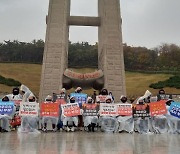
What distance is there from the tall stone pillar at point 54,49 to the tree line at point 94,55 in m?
35.3

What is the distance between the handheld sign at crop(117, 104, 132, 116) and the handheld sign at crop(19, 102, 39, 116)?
275cm

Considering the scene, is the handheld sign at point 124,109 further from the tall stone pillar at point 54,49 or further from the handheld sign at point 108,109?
the tall stone pillar at point 54,49

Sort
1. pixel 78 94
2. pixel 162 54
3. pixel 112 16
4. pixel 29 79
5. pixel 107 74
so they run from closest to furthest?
pixel 78 94 → pixel 107 74 → pixel 112 16 → pixel 29 79 → pixel 162 54

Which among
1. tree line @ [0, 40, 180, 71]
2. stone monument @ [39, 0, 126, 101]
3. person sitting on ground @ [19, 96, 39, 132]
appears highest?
tree line @ [0, 40, 180, 71]

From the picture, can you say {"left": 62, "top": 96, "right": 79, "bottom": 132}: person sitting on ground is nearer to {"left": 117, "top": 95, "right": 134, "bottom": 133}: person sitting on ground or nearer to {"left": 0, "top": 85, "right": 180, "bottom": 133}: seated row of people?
{"left": 0, "top": 85, "right": 180, "bottom": 133}: seated row of people

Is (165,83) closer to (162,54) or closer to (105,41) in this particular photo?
(105,41)

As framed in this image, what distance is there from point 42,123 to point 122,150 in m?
5.61

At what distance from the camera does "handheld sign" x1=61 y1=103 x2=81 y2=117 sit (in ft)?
39.3

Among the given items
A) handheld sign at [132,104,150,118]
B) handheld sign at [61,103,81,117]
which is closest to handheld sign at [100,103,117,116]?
handheld sign at [132,104,150,118]

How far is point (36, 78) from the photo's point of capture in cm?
4912

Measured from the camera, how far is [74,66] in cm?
5831

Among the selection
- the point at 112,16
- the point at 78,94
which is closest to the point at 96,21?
the point at 112,16

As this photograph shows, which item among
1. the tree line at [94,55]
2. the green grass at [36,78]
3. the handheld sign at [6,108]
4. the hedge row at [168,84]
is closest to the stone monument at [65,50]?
the handheld sign at [6,108]

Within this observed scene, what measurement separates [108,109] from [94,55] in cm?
5165
